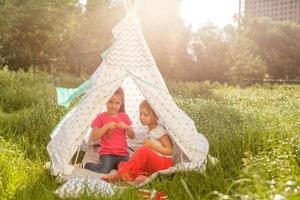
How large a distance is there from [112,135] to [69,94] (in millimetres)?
992

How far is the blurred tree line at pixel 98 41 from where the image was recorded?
86.7 ft

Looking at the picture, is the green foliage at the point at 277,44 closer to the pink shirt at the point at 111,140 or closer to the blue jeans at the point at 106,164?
the pink shirt at the point at 111,140

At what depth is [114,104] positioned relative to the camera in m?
6.39

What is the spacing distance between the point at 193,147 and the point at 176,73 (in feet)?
87.5

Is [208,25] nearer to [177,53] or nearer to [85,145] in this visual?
[177,53]

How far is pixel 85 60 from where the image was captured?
1159 inches

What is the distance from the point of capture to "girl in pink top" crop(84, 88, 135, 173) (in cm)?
622

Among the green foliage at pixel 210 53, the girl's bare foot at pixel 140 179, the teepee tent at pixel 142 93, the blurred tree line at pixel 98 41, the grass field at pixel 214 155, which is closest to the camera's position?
the grass field at pixel 214 155

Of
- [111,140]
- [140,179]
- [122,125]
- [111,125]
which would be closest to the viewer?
[140,179]

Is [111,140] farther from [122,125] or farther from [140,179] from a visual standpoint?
[140,179]

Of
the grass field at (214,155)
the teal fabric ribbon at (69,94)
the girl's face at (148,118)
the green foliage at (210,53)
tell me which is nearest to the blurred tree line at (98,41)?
the green foliage at (210,53)

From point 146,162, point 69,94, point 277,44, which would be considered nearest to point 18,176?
point 146,162

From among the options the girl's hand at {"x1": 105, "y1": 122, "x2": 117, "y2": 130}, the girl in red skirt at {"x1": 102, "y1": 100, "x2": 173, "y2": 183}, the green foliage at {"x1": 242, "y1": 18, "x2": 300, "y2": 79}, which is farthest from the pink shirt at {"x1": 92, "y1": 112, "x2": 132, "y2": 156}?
the green foliage at {"x1": 242, "y1": 18, "x2": 300, "y2": 79}

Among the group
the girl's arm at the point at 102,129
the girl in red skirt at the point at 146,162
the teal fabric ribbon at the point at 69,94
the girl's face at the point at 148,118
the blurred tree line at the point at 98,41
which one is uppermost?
the teal fabric ribbon at the point at 69,94
